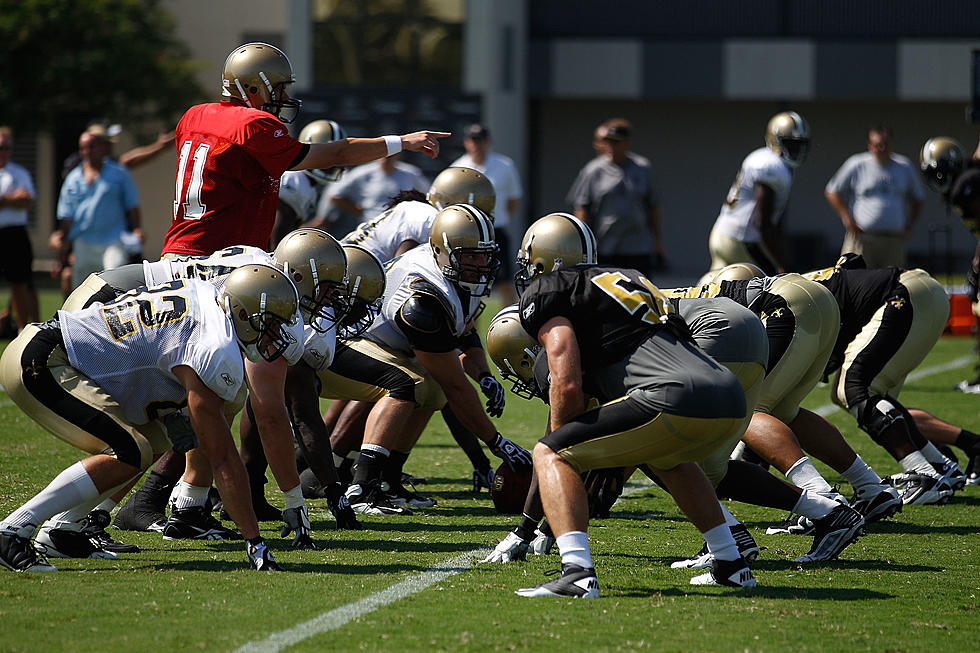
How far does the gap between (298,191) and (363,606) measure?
4070 mm

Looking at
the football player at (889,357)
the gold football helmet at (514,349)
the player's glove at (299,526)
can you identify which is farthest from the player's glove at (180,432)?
the football player at (889,357)

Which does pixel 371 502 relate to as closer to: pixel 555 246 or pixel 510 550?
pixel 510 550

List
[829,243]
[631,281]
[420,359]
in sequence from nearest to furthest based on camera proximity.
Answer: [631,281], [420,359], [829,243]

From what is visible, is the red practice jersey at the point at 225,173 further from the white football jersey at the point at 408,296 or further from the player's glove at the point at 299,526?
the player's glove at the point at 299,526

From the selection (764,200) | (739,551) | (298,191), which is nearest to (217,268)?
(739,551)

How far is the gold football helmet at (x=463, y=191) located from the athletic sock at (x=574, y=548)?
115 inches

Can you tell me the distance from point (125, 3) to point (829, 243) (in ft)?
49.2

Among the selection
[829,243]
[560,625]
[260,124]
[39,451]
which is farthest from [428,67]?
[560,625]

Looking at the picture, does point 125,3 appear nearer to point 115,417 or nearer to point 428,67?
point 428,67

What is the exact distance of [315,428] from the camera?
6.07 m

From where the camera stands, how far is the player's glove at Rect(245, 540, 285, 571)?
5031 mm

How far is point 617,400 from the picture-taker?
4.71 meters

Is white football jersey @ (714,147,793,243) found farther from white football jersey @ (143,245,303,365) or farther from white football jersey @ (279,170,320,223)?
white football jersey @ (143,245,303,365)

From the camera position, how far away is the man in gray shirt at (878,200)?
504 inches
